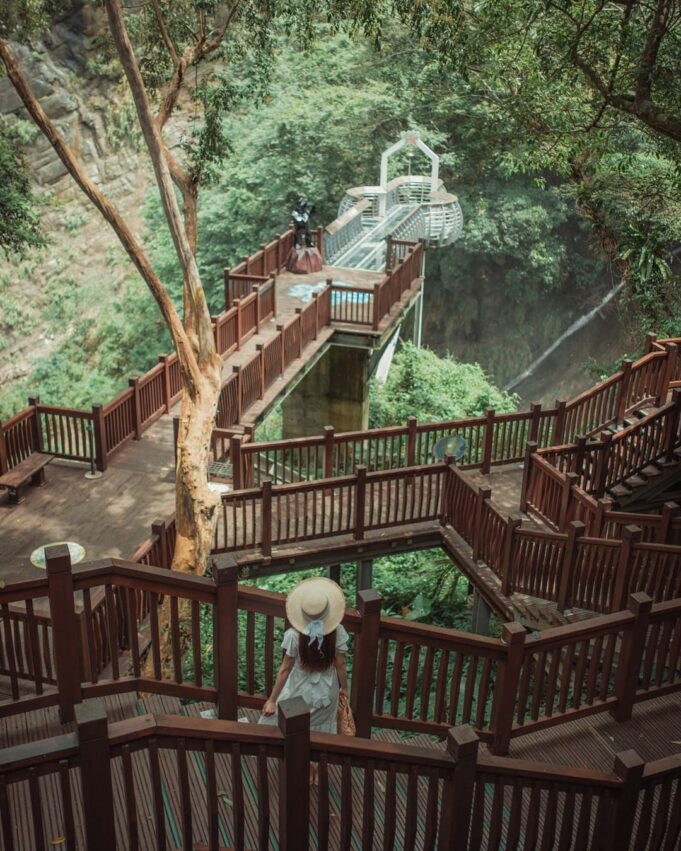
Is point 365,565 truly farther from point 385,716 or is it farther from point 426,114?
point 426,114

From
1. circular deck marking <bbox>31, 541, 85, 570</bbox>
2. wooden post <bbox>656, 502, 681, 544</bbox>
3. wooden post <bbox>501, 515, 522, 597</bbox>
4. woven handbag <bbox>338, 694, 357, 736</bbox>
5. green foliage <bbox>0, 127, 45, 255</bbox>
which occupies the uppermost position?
green foliage <bbox>0, 127, 45, 255</bbox>

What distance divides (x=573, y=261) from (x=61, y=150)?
84.4 feet

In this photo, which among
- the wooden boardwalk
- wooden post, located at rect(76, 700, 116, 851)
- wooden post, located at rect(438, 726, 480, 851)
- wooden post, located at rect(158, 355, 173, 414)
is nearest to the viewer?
wooden post, located at rect(76, 700, 116, 851)

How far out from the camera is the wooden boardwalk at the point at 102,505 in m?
11.0

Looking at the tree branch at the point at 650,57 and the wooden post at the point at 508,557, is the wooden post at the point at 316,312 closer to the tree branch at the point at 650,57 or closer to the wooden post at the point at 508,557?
the tree branch at the point at 650,57

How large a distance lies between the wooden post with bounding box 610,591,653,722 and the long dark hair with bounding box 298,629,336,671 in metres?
2.12

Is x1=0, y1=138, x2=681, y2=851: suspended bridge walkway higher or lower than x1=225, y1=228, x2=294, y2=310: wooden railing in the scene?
lower

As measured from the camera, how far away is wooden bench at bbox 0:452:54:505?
11.8 m

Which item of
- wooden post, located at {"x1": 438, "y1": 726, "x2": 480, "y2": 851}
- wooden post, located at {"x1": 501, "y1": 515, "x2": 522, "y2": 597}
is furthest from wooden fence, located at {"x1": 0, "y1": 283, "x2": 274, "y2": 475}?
wooden post, located at {"x1": 438, "y1": 726, "x2": 480, "y2": 851}

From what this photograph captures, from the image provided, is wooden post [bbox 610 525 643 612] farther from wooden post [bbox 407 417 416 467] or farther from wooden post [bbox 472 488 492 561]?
wooden post [bbox 407 417 416 467]

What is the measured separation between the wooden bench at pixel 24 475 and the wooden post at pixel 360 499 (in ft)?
15.1

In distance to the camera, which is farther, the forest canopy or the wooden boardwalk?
the forest canopy

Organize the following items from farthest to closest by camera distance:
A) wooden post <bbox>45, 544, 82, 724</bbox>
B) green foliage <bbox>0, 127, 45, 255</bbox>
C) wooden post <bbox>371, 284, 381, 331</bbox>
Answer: wooden post <bbox>371, 284, 381, 331</bbox> < green foliage <bbox>0, 127, 45, 255</bbox> < wooden post <bbox>45, 544, 82, 724</bbox>

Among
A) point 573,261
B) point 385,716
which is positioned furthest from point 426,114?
point 385,716
